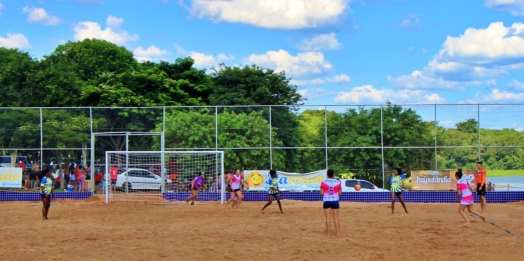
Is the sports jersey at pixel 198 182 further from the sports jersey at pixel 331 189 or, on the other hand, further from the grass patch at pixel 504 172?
the grass patch at pixel 504 172

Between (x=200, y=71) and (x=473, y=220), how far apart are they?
36591 millimetres

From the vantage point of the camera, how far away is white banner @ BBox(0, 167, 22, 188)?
31566 millimetres

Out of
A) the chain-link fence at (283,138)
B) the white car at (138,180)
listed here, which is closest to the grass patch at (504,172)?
the chain-link fence at (283,138)

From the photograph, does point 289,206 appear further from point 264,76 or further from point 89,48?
point 89,48

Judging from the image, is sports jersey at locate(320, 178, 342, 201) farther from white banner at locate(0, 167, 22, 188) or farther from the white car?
white banner at locate(0, 167, 22, 188)

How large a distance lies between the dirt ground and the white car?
180 inches

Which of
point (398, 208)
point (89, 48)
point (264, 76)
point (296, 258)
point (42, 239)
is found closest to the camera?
point (296, 258)

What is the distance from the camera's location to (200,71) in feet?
181

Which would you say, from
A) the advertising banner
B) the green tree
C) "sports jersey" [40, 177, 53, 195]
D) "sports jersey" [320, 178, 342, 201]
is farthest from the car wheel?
the green tree

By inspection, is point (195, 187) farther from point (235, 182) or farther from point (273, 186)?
point (273, 186)

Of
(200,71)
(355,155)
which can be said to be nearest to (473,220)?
(355,155)

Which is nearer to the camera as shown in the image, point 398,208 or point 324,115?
point 398,208

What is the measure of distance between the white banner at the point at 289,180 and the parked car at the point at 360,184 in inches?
43.5

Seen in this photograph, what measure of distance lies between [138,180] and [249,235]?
14.6 metres
